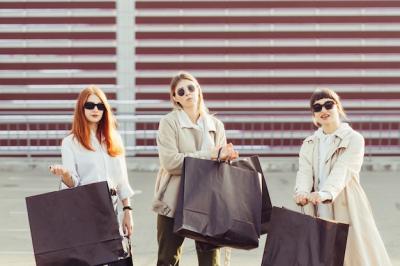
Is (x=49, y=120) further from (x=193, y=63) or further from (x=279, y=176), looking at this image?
(x=279, y=176)

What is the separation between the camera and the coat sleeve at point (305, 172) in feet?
15.7

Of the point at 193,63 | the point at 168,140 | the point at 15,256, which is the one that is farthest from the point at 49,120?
the point at 168,140

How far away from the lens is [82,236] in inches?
173

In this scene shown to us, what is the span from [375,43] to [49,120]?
24.2 feet

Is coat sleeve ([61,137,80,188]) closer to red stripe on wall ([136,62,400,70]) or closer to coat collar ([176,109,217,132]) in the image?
coat collar ([176,109,217,132])

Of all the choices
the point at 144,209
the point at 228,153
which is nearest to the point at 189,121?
the point at 228,153

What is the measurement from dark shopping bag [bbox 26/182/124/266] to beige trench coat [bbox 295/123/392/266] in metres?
1.18

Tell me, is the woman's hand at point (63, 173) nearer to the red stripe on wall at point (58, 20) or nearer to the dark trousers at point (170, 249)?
the dark trousers at point (170, 249)

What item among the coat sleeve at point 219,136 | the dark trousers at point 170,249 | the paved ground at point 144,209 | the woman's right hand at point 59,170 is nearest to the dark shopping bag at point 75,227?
the woman's right hand at point 59,170

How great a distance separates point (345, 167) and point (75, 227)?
165 cm

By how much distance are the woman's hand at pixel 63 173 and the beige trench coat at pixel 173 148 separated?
25.4 inches

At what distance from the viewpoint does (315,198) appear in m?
4.57

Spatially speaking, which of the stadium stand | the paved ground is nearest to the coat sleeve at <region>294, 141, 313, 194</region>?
the paved ground

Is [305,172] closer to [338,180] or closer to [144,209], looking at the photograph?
[338,180]
